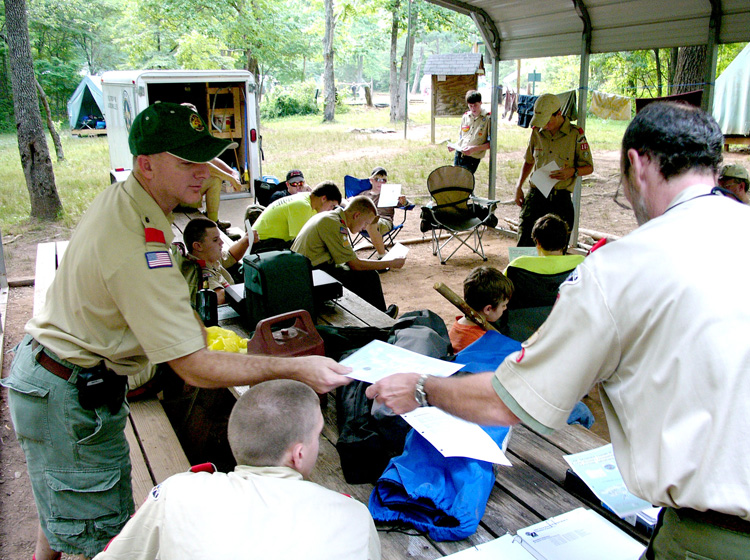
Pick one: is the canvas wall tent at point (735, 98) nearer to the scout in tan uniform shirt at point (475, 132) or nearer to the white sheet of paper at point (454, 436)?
the scout in tan uniform shirt at point (475, 132)

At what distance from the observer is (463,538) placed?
177 cm

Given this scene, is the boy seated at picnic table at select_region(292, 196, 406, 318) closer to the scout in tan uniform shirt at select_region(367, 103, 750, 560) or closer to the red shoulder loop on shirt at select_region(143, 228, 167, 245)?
the red shoulder loop on shirt at select_region(143, 228, 167, 245)

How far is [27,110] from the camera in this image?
921 cm

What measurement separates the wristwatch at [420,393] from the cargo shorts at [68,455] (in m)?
1.08

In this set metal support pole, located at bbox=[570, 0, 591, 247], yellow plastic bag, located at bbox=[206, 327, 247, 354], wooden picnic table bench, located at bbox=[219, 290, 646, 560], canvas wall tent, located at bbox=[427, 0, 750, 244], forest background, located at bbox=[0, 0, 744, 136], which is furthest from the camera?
forest background, located at bbox=[0, 0, 744, 136]

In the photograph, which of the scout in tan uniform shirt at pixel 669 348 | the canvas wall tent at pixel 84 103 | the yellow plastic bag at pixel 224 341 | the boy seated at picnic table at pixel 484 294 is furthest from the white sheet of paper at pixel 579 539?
the canvas wall tent at pixel 84 103

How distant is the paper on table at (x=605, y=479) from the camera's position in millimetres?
1813

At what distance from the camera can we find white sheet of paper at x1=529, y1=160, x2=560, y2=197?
654 cm

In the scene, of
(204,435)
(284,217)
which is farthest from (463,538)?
(284,217)

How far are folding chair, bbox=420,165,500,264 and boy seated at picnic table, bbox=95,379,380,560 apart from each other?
257 inches

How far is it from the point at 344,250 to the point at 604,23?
14.7ft

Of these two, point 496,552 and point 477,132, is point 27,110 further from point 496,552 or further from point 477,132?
point 496,552

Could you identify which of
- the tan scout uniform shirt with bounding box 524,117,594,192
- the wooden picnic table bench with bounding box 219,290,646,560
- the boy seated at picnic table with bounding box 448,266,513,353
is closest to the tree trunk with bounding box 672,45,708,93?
the tan scout uniform shirt with bounding box 524,117,594,192

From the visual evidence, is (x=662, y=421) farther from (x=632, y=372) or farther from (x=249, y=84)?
(x=249, y=84)
